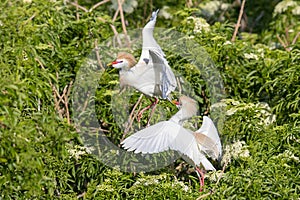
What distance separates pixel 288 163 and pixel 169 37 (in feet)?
5.14

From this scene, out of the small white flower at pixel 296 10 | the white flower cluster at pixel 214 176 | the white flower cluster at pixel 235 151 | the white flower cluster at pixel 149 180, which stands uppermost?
the small white flower at pixel 296 10

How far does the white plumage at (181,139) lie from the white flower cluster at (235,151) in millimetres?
85

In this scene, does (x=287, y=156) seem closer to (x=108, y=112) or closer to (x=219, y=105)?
(x=219, y=105)

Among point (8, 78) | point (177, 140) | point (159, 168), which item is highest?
point (8, 78)

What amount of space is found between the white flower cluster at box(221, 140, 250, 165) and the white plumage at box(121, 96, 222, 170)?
85 millimetres

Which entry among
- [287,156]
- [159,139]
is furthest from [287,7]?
[159,139]

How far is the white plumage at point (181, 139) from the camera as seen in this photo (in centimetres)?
410

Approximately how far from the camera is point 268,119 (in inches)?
206

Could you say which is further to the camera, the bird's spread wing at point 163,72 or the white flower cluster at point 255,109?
the white flower cluster at point 255,109

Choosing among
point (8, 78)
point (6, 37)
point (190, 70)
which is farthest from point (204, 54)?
point (8, 78)

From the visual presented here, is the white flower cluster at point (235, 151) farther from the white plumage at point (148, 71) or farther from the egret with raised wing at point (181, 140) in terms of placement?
the white plumage at point (148, 71)

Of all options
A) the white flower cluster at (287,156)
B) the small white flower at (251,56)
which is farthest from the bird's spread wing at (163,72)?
the small white flower at (251,56)

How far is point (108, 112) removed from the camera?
5.03m

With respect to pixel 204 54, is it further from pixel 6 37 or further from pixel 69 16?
pixel 6 37
